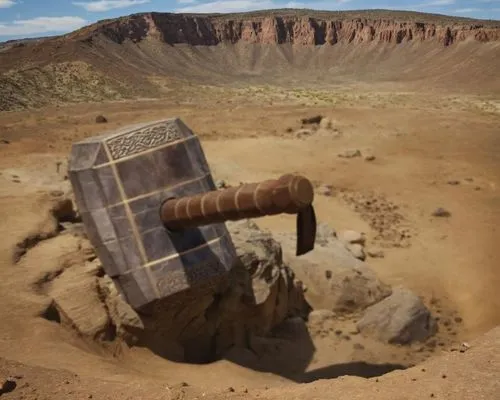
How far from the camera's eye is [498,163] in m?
21.1

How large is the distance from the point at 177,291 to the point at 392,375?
11.9 feet

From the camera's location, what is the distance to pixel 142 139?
795 centimetres

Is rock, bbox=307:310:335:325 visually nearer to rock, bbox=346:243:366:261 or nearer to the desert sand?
the desert sand

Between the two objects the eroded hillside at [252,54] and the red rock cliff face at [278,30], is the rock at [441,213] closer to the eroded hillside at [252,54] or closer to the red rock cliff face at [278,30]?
the eroded hillside at [252,54]

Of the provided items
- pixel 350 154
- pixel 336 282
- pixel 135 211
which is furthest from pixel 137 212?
pixel 350 154

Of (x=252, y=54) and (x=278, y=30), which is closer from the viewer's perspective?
(x=252, y=54)

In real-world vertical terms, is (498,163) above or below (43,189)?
below

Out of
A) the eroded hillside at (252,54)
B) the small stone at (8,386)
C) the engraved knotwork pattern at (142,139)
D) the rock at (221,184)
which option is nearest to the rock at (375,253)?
the rock at (221,184)

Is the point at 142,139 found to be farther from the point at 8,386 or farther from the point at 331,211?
the point at 331,211

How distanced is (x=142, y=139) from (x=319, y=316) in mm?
5158

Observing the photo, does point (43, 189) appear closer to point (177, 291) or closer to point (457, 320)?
point (177, 291)

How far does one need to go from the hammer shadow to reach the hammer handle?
125 centimetres

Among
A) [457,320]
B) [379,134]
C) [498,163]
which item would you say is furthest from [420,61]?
[457,320]

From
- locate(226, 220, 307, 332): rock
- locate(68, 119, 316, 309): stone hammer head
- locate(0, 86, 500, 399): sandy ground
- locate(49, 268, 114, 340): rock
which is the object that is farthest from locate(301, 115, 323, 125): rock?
locate(49, 268, 114, 340): rock
